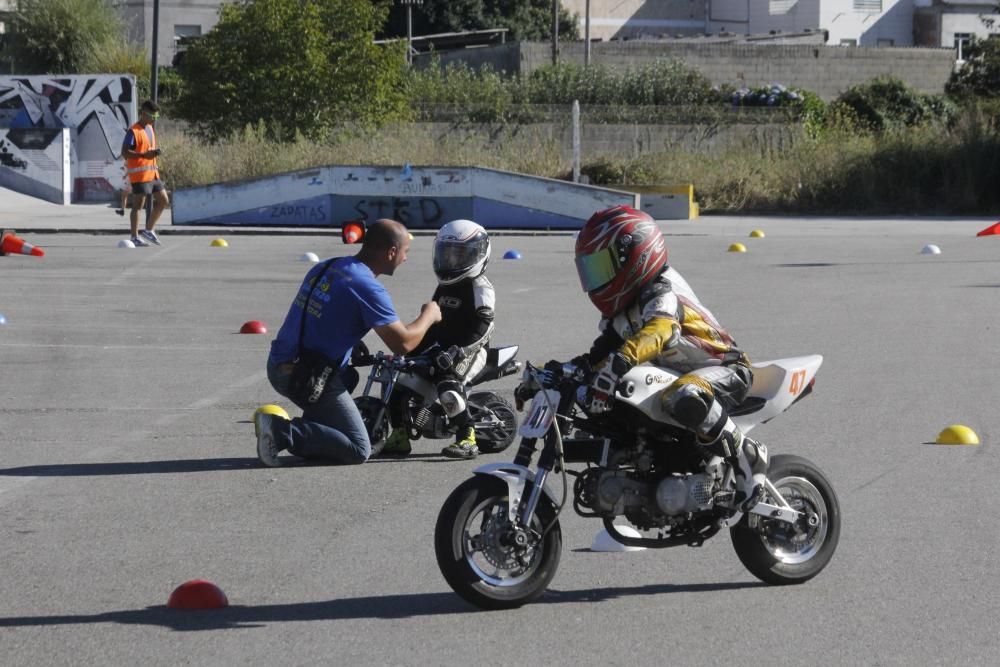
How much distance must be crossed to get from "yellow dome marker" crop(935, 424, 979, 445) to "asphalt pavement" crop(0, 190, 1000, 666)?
0.08m

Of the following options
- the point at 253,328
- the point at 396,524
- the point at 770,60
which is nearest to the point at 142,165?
the point at 253,328

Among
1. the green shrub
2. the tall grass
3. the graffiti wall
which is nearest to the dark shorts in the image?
the tall grass

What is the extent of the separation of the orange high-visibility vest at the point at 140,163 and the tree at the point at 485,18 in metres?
50.2

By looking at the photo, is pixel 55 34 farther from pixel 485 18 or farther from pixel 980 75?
pixel 980 75

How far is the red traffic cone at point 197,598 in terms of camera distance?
16.6 ft

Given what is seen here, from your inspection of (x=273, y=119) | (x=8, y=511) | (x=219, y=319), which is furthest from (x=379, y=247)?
(x=273, y=119)

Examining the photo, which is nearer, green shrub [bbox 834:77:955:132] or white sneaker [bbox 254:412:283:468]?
white sneaker [bbox 254:412:283:468]

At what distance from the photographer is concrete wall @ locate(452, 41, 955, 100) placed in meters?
54.4

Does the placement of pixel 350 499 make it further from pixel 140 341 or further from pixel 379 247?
pixel 140 341

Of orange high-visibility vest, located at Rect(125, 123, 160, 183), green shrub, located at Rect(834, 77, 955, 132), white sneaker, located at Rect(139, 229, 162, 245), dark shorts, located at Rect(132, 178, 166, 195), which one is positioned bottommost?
white sneaker, located at Rect(139, 229, 162, 245)

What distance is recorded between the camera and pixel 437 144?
3125 centimetres

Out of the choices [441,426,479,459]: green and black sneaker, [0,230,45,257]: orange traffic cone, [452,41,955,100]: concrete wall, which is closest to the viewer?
[441,426,479,459]: green and black sneaker

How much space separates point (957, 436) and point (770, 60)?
48.5m

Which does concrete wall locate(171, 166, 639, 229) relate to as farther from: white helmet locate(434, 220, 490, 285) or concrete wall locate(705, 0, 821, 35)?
concrete wall locate(705, 0, 821, 35)
